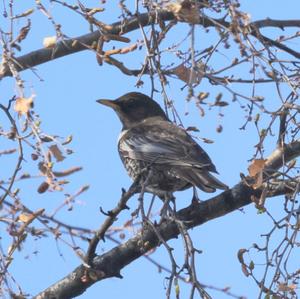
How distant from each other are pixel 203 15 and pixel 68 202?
4.58 ft

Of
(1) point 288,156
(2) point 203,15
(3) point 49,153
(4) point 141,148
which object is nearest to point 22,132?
(3) point 49,153

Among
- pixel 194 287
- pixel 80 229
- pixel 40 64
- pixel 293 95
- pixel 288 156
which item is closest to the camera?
pixel 80 229

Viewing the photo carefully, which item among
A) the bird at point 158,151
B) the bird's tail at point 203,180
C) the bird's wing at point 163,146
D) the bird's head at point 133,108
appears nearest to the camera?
the bird's tail at point 203,180

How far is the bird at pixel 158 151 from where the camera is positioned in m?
7.21

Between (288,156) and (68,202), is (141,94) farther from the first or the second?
(68,202)

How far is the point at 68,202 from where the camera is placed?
13.1 ft

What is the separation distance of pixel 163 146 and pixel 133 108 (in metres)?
1.74

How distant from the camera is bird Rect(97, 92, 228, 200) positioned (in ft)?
23.6

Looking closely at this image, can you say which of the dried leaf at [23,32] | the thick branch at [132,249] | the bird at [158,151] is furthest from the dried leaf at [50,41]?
the thick branch at [132,249]

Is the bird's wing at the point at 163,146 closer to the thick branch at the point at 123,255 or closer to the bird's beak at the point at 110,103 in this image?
the bird's beak at the point at 110,103

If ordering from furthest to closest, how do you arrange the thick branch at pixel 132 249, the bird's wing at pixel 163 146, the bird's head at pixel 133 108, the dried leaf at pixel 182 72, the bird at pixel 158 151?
the bird's head at pixel 133 108
the bird's wing at pixel 163 146
the bird at pixel 158 151
the thick branch at pixel 132 249
the dried leaf at pixel 182 72

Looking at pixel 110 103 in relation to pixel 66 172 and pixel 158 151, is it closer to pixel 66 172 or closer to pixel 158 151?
pixel 158 151

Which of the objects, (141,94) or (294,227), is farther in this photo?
(141,94)

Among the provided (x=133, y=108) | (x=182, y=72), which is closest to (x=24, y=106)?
(x=182, y=72)
